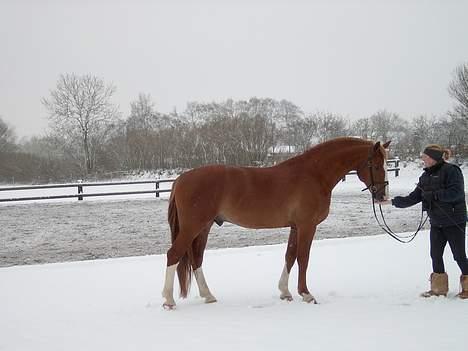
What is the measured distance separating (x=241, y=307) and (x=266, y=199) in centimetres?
119

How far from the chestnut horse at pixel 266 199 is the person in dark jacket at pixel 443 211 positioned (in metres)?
0.50

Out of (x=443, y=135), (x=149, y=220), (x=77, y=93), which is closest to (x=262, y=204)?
(x=149, y=220)

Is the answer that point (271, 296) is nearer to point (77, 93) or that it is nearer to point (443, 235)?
point (443, 235)

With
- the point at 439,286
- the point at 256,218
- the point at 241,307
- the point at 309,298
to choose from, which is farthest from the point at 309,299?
the point at 439,286

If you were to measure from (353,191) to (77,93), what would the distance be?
31.0m

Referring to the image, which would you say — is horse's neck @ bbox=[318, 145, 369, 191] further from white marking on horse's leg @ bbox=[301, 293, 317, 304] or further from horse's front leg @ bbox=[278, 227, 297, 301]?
white marking on horse's leg @ bbox=[301, 293, 317, 304]

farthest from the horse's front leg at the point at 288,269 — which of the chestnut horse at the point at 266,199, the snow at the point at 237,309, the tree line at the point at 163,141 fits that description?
the tree line at the point at 163,141

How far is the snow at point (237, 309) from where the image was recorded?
333cm

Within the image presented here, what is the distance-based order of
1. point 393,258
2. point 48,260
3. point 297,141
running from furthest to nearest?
point 297,141, point 48,260, point 393,258

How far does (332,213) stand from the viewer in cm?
1326

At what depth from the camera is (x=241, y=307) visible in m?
4.25

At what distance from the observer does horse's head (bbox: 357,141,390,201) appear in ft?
14.9

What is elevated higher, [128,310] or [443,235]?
[443,235]

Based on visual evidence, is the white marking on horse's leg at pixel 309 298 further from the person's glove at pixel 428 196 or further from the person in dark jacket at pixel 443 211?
the person's glove at pixel 428 196
